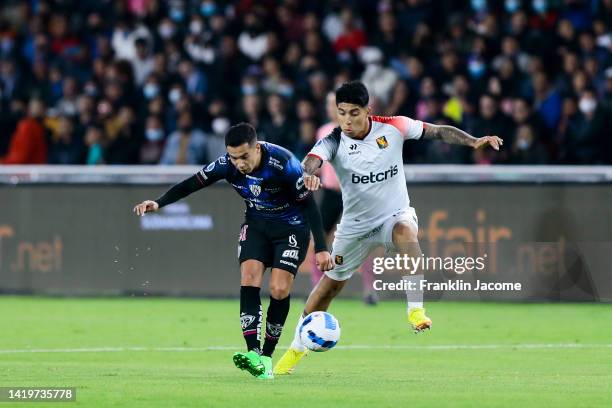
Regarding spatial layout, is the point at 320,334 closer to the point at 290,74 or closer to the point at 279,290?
the point at 279,290

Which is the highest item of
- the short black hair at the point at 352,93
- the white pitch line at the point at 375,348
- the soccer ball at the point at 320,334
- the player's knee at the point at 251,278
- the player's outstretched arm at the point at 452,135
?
the short black hair at the point at 352,93

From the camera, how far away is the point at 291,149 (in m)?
21.7

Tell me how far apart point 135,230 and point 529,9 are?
7.39 meters

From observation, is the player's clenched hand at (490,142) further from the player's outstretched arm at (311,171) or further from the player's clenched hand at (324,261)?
the player's clenched hand at (324,261)

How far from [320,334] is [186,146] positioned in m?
10.7

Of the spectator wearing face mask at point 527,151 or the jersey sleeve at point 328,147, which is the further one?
the spectator wearing face mask at point 527,151

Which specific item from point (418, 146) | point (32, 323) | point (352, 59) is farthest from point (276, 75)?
point (32, 323)

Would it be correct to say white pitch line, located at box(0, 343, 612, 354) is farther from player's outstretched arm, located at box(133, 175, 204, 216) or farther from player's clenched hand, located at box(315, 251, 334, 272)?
player's clenched hand, located at box(315, 251, 334, 272)

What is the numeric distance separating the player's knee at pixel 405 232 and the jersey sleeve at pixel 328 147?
0.80 m

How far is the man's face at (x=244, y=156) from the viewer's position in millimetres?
11531

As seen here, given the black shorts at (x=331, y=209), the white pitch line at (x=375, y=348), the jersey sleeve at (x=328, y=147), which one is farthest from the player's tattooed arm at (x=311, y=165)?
the black shorts at (x=331, y=209)

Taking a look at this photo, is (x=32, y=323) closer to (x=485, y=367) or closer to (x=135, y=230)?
(x=135, y=230)

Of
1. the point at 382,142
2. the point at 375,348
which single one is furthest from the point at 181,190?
the point at 375,348

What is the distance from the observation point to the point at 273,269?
1204 cm
